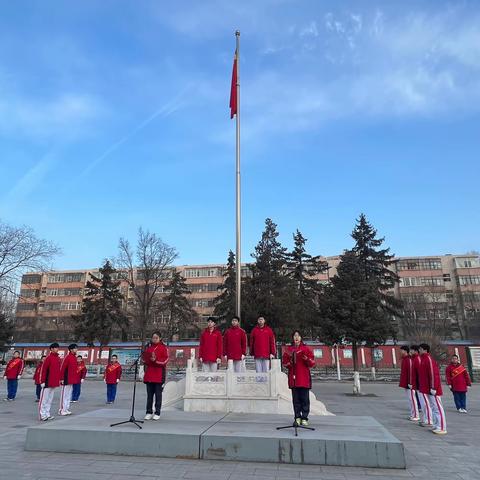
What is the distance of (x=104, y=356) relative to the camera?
39469mm

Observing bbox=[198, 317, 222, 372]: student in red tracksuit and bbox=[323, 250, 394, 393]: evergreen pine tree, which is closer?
bbox=[198, 317, 222, 372]: student in red tracksuit

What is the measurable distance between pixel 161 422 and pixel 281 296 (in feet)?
65.7

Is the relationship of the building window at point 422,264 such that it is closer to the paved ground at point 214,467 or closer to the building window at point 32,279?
the paved ground at point 214,467

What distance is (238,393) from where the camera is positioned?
9.56 metres

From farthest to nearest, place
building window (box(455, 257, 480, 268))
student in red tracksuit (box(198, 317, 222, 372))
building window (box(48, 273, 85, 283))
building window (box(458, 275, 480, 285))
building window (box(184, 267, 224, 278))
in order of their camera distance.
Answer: building window (box(48, 273, 85, 283)) < building window (box(184, 267, 224, 278)) < building window (box(455, 257, 480, 268)) < building window (box(458, 275, 480, 285)) < student in red tracksuit (box(198, 317, 222, 372))

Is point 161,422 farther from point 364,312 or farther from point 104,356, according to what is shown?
point 104,356

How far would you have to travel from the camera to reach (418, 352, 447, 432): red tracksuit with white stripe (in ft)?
28.6

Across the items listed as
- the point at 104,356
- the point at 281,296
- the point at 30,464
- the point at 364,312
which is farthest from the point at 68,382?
the point at 104,356

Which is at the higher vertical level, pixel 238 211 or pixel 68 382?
pixel 238 211

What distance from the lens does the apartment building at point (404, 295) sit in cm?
5247

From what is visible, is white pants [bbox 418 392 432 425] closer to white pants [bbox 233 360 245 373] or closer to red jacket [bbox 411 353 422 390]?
red jacket [bbox 411 353 422 390]

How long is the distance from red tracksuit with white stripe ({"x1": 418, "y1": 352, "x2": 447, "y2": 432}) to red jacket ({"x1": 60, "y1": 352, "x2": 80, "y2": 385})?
866 centimetres

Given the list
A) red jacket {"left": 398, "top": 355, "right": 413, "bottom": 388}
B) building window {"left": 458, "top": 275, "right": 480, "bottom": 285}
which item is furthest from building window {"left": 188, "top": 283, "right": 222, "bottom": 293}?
red jacket {"left": 398, "top": 355, "right": 413, "bottom": 388}

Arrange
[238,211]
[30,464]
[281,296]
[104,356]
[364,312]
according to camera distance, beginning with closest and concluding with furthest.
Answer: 1. [30,464]
2. [238,211]
3. [364,312]
4. [281,296]
5. [104,356]
